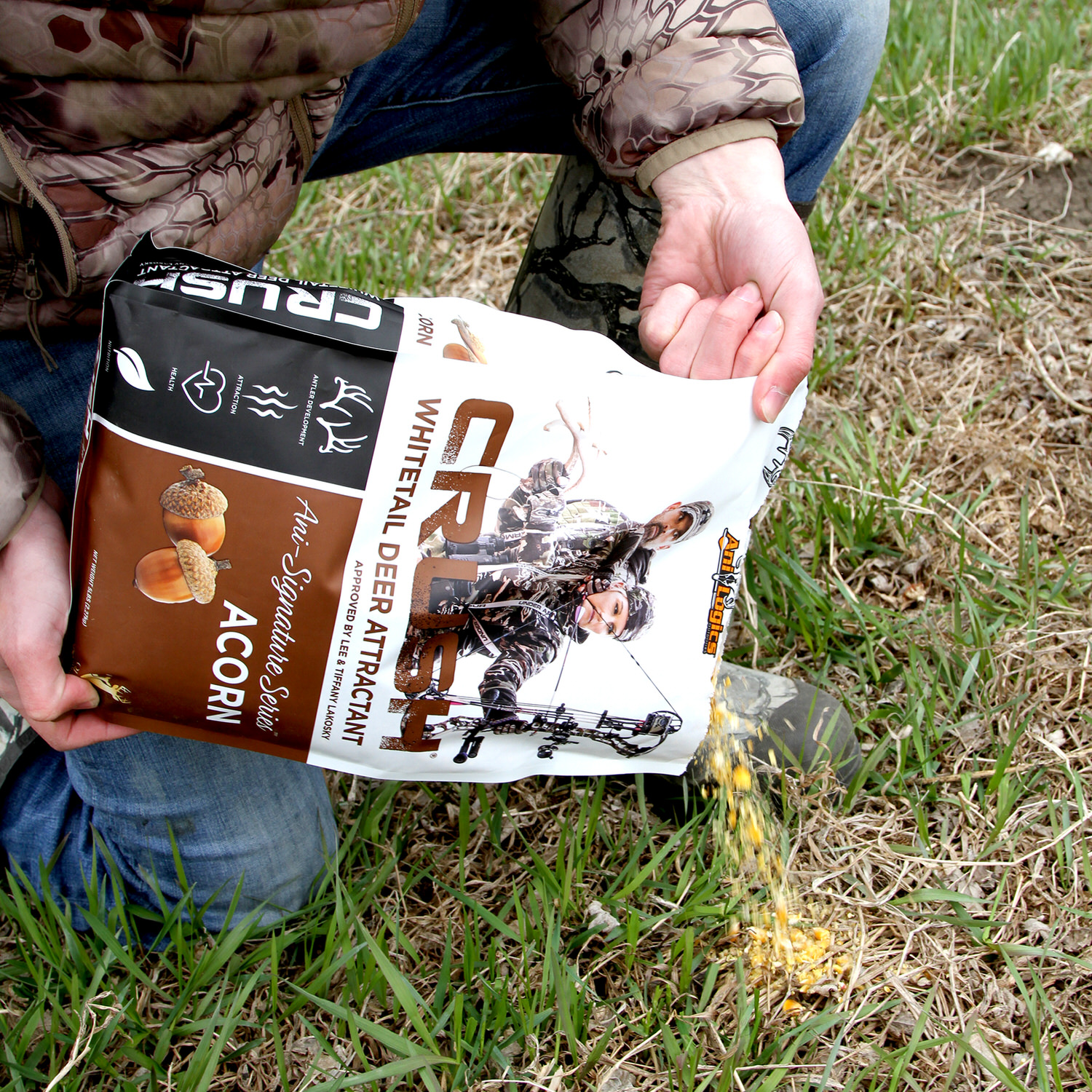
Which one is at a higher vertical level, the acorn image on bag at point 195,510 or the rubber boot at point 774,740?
the acorn image on bag at point 195,510

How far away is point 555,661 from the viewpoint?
954 mm

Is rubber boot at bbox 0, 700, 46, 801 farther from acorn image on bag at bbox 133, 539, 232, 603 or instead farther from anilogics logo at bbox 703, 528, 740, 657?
anilogics logo at bbox 703, 528, 740, 657

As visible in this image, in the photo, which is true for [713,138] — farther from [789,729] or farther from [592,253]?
[789,729]

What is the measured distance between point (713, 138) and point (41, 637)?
0.88 metres

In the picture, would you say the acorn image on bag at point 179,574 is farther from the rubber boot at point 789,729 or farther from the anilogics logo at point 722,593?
the rubber boot at point 789,729

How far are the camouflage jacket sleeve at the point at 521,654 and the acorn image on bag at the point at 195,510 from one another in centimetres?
30

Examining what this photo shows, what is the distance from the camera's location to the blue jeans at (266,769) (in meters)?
1.13

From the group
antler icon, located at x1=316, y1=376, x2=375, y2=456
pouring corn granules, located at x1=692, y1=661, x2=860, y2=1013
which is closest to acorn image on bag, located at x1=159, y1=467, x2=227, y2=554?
antler icon, located at x1=316, y1=376, x2=375, y2=456

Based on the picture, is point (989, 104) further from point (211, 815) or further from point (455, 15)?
point (211, 815)

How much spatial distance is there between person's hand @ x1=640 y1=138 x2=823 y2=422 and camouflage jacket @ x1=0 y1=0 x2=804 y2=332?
42 mm

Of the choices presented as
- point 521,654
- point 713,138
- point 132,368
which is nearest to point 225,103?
point 132,368

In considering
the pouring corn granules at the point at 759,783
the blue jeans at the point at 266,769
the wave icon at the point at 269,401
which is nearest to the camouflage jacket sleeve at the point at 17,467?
the blue jeans at the point at 266,769

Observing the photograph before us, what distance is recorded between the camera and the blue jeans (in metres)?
1.13

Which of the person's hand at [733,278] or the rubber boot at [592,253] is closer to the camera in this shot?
the person's hand at [733,278]
